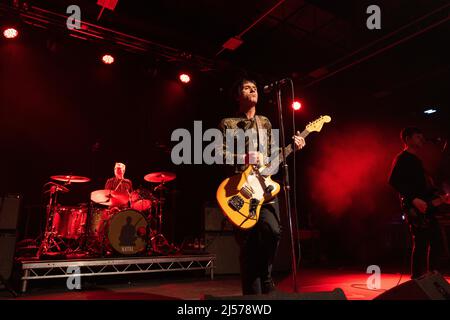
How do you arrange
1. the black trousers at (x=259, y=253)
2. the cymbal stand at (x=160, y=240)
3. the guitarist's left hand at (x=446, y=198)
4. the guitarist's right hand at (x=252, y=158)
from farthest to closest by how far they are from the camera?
the cymbal stand at (x=160, y=240)
the guitarist's left hand at (x=446, y=198)
the guitarist's right hand at (x=252, y=158)
the black trousers at (x=259, y=253)

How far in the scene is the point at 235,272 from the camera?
6633 millimetres

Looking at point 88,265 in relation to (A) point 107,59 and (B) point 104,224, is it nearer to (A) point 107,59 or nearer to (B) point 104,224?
(B) point 104,224

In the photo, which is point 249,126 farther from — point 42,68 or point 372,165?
point 372,165

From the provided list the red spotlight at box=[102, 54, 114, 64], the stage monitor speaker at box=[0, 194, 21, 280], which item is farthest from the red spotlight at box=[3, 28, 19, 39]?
the stage monitor speaker at box=[0, 194, 21, 280]

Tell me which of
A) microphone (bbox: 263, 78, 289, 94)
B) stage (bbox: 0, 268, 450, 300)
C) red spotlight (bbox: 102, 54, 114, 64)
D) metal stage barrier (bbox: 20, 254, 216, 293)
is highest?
red spotlight (bbox: 102, 54, 114, 64)

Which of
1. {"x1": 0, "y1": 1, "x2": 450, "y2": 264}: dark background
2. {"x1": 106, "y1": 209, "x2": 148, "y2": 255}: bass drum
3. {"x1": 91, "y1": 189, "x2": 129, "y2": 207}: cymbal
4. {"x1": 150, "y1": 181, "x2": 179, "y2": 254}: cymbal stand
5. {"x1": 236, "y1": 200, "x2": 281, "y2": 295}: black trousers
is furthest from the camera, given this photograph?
{"x1": 0, "y1": 1, "x2": 450, "y2": 264}: dark background

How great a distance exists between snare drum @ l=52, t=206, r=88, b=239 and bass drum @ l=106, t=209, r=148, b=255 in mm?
1022

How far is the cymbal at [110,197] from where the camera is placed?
5.98 m

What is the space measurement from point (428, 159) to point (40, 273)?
9.60 metres

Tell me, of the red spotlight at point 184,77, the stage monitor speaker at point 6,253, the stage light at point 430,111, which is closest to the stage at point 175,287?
the stage monitor speaker at point 6,253

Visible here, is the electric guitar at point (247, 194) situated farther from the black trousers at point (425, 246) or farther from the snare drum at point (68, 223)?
the snare drum at point (68, 223)

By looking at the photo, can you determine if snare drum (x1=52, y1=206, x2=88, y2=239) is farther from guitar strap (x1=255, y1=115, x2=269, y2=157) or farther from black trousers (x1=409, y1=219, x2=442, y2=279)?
black trousers (x1=409, y1=219, x2=442, y2=279)

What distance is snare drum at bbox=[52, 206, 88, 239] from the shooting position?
629cm

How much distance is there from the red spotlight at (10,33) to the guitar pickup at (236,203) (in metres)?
6.39
